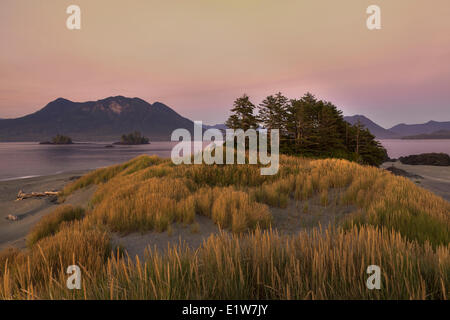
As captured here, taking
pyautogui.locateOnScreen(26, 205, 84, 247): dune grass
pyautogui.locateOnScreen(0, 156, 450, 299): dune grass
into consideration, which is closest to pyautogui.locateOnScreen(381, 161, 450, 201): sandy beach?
pyautogui.locateOnScreen(0, 156, 450, 299): dune grass

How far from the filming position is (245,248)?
2520 mm

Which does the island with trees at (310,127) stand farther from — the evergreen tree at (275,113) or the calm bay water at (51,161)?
the calm bay water at (51,161)

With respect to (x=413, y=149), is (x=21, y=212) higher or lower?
lower


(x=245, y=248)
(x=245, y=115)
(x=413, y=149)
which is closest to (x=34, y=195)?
(x=245, y=248)

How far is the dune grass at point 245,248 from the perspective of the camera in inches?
71.5

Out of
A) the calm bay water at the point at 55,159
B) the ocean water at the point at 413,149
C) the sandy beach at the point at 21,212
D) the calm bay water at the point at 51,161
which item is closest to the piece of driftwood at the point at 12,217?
the sandy beach at the point at 21,212

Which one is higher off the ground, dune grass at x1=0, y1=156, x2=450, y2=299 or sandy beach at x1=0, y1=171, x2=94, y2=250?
dune grass at x1=0, y1=156, x2=450, y2=299

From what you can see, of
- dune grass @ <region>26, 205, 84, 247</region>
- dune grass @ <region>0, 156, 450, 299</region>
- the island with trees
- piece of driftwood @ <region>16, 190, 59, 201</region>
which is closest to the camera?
dune grass @ <region>0, 156, 450, 299</region>

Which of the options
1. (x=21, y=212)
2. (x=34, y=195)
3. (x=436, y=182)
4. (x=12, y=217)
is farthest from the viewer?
(x=436, y=182)

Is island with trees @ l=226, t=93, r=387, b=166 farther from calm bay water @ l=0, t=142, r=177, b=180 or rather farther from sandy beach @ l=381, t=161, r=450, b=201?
calm bay water @ l=0, t=142, r=177, b=180

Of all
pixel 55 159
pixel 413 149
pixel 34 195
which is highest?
pixel 413 149

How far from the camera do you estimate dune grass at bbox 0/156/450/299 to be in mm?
1816

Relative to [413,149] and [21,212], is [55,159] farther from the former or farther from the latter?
[413,149]

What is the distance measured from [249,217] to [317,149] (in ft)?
91.6
